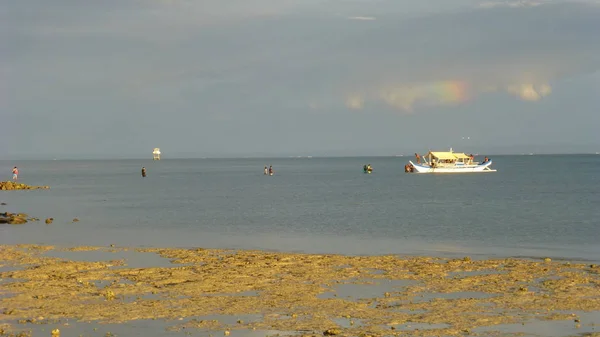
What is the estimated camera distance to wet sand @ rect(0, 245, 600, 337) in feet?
57.6

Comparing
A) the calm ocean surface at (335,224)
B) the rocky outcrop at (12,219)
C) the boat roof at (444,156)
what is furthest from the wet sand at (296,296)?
the boat roof at (444,156)

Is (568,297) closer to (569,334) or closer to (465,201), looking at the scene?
(569,334)

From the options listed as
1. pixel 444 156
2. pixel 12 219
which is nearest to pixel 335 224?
pixel 12 219

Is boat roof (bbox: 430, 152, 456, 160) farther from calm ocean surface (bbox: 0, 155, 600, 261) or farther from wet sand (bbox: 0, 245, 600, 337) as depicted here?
wet sand (bbox: 0, 245, 600, 337)

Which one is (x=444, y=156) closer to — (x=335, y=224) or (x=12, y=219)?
(x=335, y=224)

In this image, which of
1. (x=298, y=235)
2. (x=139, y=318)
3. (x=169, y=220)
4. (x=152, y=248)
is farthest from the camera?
(x=169, y=220)

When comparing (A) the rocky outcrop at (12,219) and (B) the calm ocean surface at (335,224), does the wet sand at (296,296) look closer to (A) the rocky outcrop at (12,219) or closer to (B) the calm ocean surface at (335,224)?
(B) the calm ocean surface at (335,224)

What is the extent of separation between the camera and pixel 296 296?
21250mm

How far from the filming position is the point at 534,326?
1756cm

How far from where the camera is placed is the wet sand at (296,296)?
17562mm

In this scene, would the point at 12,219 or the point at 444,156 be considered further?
the point at 444,156

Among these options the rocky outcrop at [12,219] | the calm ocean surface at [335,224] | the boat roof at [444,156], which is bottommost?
the calm ocean surface at [335,224]

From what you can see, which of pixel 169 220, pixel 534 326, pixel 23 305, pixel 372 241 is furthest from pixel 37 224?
pixel 534 326

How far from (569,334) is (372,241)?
70.5 ft
